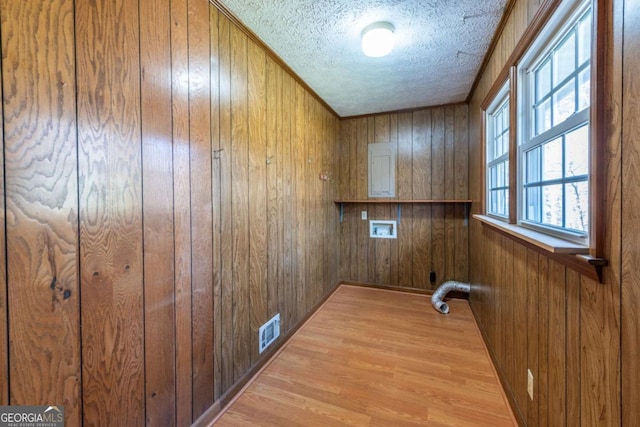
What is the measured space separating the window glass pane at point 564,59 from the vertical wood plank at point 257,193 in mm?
1697

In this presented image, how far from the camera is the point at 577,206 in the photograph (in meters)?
1.00

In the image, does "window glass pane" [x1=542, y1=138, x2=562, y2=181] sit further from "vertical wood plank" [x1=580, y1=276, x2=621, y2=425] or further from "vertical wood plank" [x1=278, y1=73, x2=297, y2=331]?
"vertical wood plank" [x1=278, y1=73, x2=297, y2=331]

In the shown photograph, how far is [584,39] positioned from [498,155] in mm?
1237

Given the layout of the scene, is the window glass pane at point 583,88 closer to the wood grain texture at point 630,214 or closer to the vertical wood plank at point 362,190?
the wood grain texture at point 630,214

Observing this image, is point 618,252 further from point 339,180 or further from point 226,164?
point 339,180

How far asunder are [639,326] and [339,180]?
314 cm

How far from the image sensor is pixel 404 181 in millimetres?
3361

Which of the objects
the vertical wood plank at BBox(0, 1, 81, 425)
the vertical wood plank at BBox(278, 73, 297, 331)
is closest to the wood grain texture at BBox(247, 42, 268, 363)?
the vertical wood plank at BBox(278, 73, 297, 331)

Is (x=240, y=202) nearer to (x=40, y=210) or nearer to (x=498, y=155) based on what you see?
(x=40, y=210)

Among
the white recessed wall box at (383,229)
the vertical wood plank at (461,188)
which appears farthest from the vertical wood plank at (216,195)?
the vertical wood plank at (461,188)

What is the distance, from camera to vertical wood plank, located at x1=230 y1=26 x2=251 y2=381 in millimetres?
1653

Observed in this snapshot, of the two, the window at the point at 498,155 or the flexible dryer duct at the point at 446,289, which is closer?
the window at the point at 498,155

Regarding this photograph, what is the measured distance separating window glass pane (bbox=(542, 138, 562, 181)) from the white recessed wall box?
2182 mm

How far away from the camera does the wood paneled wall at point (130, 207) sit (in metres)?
0.77
